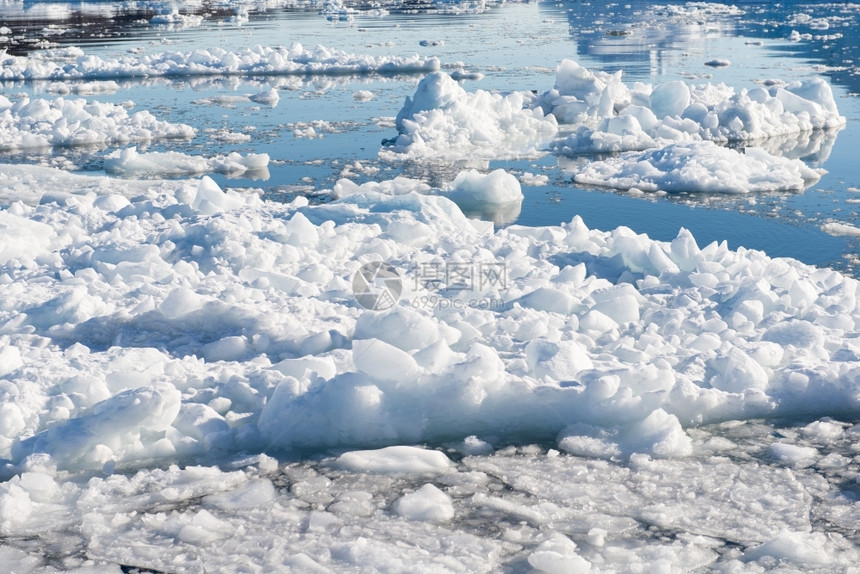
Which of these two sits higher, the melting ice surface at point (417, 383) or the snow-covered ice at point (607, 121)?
the snow-covered ice at point (607, 121)

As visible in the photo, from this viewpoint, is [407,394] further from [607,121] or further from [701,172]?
[607,121]

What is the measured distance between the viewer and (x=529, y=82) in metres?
16.6

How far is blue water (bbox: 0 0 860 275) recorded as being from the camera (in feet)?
26.7

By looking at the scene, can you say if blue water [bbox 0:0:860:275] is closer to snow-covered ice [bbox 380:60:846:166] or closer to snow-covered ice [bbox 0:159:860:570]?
snow-covered ice [bbox 380:60:846:166]

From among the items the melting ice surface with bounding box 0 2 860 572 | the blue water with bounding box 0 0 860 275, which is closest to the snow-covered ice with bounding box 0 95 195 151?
the blue water with bounding box 0 0 860 275

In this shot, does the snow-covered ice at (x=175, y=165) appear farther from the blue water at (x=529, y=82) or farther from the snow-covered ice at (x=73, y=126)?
the snow-covered ice at (x=73, y=126)

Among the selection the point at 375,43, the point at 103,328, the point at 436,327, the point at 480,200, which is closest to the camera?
the point at 436,327

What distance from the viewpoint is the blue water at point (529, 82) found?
8125 millimetres

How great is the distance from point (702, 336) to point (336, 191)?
4651mm

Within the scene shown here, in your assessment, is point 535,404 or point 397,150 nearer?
point 535,404

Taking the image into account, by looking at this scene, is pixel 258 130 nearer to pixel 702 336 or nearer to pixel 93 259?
pixel 93 259

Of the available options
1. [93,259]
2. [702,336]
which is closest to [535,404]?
[702,336]

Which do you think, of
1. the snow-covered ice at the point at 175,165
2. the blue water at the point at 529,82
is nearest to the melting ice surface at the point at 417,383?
the blue water at the point at 529,82

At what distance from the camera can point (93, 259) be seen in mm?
5867
